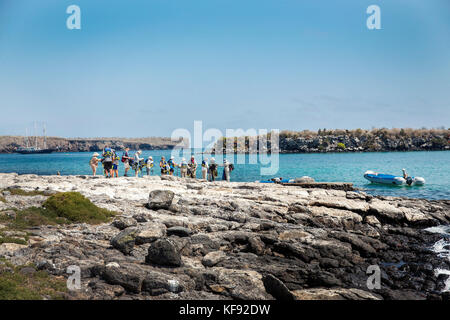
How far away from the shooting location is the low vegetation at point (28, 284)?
8.00m

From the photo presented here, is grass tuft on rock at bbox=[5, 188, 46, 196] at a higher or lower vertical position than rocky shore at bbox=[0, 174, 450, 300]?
higher

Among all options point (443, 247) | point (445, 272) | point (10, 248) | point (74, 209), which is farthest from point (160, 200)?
point (443, 247)

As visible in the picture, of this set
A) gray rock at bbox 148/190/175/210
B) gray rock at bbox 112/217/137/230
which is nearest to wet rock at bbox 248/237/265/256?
gray rock at bbox 112/217/137/230

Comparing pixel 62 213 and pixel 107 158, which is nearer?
pixel 62 213

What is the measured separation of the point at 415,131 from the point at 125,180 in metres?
138

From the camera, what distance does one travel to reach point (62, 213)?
1478 centimetres

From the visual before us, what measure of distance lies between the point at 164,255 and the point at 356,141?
441ft

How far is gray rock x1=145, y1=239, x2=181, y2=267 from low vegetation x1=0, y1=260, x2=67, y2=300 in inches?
102

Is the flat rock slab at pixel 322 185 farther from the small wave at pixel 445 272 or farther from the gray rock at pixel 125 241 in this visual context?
the gray rock at pixel 125 241

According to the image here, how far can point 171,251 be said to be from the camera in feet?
35.7

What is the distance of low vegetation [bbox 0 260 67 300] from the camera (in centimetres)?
800

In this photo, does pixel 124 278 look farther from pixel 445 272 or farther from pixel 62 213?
pixel 445 272

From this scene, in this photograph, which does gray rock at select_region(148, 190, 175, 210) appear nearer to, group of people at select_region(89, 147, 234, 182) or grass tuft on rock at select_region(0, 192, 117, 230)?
grass tuft on rock at select_region(0, 192, 117, 230)
